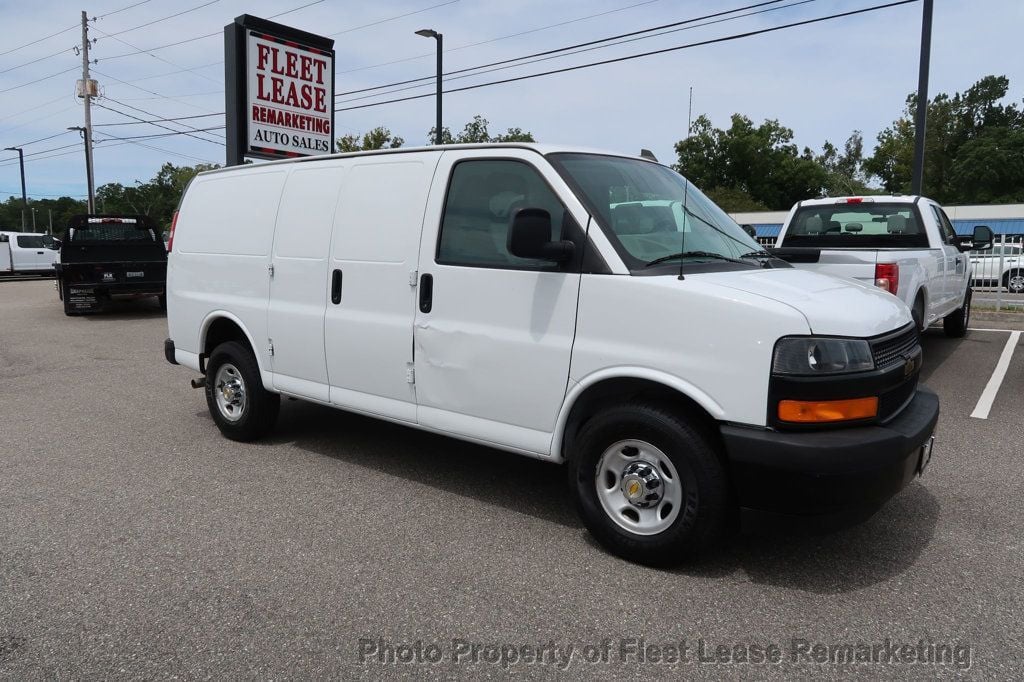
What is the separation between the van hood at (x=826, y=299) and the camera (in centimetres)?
331

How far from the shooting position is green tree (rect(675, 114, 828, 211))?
248 ft

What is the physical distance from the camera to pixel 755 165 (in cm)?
7675

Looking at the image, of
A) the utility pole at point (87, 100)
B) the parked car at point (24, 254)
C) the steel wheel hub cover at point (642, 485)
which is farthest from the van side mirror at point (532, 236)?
the utility pole at point (87, 100)

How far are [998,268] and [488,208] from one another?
16960 mm

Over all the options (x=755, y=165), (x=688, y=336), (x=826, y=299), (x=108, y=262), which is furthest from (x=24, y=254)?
(x=755, y=165)

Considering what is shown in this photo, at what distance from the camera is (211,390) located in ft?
19.8

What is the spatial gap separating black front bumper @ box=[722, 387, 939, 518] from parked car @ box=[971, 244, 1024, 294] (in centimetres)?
1586

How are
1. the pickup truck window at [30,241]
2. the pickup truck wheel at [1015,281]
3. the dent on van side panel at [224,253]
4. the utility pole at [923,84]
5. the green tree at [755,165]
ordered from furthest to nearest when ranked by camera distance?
the green tree at [755,165], the pickup truck window at [30,241], the pickup truck wheel at [1015,281], the utility pole at [923,84], the dent on van side panel at [224,253]

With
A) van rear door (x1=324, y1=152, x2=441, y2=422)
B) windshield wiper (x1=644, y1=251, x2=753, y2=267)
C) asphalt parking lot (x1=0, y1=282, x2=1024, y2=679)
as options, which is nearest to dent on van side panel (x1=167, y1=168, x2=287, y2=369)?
van rear door (x1=324, y1=152, x2=441, y2=422)

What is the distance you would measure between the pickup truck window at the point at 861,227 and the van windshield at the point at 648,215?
460 centimetres

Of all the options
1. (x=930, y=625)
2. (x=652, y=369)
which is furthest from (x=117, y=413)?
(x=930, y=625)

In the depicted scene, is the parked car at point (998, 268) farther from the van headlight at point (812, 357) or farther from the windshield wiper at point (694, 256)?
the van headlight at point (812, 357)

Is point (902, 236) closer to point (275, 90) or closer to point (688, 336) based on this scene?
point (688, 336)

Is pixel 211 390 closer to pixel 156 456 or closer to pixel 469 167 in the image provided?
pixel 156 456
